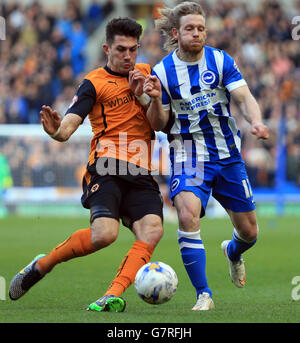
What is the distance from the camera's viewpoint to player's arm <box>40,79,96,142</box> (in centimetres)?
612

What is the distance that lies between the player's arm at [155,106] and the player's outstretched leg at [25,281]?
1.46 metres

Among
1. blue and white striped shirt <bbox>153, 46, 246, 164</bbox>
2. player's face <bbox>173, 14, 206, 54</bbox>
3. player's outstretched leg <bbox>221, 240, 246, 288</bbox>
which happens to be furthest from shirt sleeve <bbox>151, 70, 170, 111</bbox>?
player's outstretched leg <bbox>221, 240, 246, 288</bbox>

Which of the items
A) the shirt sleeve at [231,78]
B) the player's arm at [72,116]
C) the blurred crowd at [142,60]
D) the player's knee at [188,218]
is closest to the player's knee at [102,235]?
the player's knee at [188,218]

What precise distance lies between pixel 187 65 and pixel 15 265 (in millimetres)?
4143

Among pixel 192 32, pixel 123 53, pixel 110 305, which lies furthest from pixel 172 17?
pixel 110 305

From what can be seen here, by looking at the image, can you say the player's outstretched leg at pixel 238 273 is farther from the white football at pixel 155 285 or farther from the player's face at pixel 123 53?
the player's face at pixel 123 53

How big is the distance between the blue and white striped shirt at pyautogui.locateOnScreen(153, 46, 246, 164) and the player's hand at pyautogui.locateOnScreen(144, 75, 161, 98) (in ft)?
0.81

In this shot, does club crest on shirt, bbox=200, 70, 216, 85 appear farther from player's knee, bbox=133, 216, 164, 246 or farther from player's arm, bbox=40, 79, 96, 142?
player's knee, bbox=133, 216, 164, 246

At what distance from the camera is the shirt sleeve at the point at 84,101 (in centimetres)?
640

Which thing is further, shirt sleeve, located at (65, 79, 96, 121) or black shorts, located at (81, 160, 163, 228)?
shirt sleeve, located at (65, 79, 96, 121)

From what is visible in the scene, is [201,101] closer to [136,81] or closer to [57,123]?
[136,81]

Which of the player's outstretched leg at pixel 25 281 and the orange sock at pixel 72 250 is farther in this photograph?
the player's outstretched leg at pixel 25 281

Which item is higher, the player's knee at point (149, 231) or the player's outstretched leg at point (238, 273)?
the player's knee at point (149, 231)

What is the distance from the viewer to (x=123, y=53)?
6.55 m
